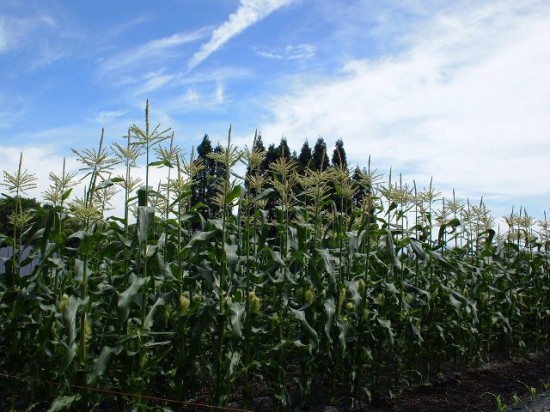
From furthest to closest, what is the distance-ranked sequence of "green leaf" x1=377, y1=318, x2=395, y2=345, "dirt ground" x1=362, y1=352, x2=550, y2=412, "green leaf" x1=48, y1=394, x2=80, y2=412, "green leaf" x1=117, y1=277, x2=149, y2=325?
"dirt ground" x1=362, y1=352, x2=550, y2=412 → "green leaf" x1=377, y1=318, x2=395, y2=345 → "green leaf" x1=117, y1=277, x2=149, y2=325 → "green leaf" x1=48, y1=394, x2=80, y2=412

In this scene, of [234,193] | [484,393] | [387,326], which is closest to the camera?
[234,193]

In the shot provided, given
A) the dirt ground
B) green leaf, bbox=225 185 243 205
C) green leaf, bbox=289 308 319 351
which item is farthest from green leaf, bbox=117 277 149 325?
the dirt ground

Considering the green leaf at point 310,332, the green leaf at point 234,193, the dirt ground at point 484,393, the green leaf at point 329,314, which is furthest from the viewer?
the dirt ground at point 484,393

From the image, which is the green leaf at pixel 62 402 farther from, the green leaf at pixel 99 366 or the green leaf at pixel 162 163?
the green leaf at pixel 162 163

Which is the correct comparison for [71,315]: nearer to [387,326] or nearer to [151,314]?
[151,314]

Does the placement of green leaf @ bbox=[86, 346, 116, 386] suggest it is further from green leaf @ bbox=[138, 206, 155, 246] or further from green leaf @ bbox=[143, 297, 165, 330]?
green leaf @ bbox=[138, 206, 155, 246]

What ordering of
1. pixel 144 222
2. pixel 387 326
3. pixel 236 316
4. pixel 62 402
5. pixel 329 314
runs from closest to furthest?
pixel 62 402
pixel 144 222
pixel 236 316
pixel 329 314
pixel 387 326

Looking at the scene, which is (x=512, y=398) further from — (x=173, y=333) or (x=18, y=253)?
(x=18, y=253)

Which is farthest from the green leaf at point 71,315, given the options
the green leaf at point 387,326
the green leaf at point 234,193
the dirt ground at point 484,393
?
the dirt ground at point 484,393

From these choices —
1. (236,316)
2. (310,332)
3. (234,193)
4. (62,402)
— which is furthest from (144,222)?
(310,332)

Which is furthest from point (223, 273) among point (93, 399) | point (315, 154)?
point (315, 154)

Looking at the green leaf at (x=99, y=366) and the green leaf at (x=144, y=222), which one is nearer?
the green leaf at (x=99, y=366)

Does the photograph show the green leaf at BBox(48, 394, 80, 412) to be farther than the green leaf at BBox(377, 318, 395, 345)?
No

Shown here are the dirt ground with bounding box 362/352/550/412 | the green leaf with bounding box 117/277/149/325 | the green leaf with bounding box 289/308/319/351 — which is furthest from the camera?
the dirt ground with bounding box 362/352/550/412
